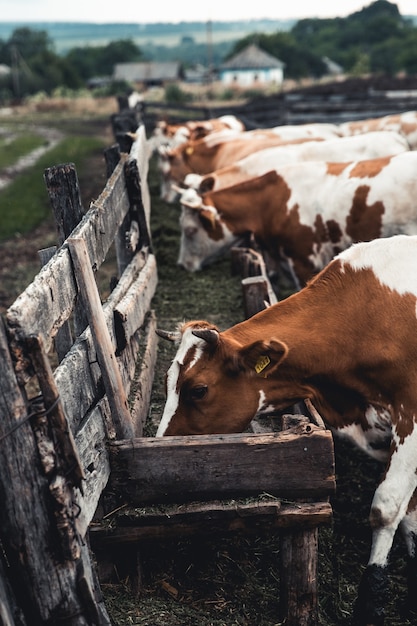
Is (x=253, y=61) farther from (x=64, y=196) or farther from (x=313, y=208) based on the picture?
(x=64, y=196)

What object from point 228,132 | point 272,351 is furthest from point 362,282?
point 228,132

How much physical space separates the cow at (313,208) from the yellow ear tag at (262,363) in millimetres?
3152

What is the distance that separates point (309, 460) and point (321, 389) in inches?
26.2

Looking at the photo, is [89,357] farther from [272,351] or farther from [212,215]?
[212,215]

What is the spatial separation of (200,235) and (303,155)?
1695 millimetres

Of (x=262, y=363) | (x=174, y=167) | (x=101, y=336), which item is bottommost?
(x=174, y=167)

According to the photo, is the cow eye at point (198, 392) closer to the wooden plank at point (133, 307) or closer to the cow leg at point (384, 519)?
the wooden plank at point (133, 307)

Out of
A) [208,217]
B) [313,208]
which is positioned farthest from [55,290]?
[208,217]

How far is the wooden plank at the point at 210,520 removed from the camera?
10.9ft

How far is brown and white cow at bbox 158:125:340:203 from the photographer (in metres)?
10.6

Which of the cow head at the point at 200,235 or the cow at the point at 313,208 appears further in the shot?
the cow head at the point at 200,235

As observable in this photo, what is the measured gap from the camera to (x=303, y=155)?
8.55m

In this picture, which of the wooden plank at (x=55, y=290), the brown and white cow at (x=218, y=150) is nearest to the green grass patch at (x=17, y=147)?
the brown and white cow at (x=218, y=150)

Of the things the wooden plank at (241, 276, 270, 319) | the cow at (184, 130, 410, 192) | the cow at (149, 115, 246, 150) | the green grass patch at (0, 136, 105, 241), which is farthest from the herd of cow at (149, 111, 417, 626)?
the cow at (149, 115, 246, 150)
